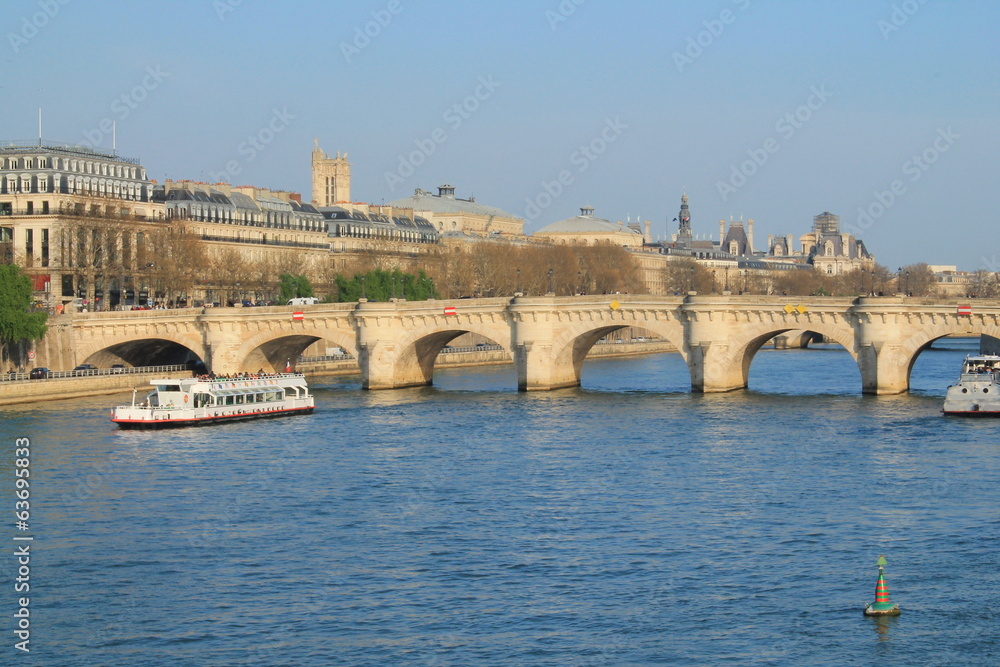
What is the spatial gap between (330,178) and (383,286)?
78.7 m

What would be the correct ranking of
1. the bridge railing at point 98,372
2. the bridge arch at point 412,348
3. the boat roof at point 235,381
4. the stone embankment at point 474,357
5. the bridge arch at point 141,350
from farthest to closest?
the stone embankment at point 474,357, the bridge arch at point 141,350, the bridge arch at point 412,348, the bridge railing at point 98,372, the boat roof at point 235,381

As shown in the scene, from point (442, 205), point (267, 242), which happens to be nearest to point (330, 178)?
point (442, 205)

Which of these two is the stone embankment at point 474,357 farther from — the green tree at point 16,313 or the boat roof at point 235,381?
the boat roof at point 235,381

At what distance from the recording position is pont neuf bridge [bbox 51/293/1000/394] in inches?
2522

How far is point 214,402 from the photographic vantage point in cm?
5953

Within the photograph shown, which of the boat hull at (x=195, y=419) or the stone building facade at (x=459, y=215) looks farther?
the stone building facade at (x=459, y=215)

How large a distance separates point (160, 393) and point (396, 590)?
101 feet

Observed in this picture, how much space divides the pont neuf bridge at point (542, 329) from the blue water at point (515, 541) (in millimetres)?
7224

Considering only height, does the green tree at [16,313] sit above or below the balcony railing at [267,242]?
below

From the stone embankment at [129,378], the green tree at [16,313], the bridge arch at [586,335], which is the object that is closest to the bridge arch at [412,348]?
the bridge arch at [586,335]

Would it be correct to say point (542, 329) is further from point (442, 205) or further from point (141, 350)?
point (442, 205)

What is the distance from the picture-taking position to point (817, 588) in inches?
1190

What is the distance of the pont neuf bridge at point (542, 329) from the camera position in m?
64.1

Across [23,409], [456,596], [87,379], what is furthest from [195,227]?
[456,596]
